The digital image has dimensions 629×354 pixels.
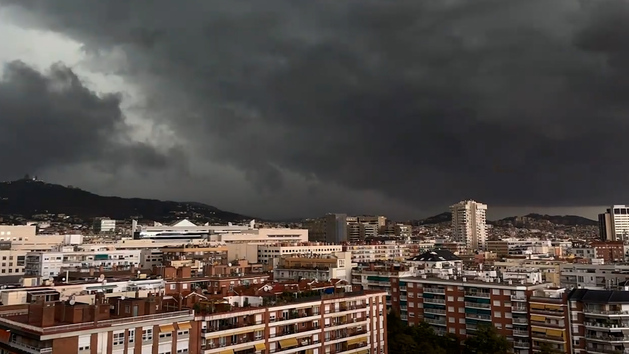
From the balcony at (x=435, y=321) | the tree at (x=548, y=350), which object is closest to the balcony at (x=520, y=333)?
the tree at (x=548, y=350)

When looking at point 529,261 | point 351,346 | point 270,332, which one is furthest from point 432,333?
point 529,261

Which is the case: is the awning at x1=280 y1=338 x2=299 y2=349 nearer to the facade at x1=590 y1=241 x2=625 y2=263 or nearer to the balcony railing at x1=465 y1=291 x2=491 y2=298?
the balcony railing at x1=465 y1=291 x2=491 y2=298

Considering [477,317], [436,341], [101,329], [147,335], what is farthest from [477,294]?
[101,329]

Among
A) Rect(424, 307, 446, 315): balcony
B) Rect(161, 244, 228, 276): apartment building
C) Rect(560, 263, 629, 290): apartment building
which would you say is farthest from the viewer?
Rect(161, 244, 228, 276): apartment building

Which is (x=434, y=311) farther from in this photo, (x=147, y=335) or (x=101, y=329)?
(x=101, y=329)

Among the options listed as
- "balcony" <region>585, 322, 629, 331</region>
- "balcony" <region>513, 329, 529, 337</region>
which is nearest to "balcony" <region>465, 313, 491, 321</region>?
"balcony" <region>513, 329, 529, 337</region>

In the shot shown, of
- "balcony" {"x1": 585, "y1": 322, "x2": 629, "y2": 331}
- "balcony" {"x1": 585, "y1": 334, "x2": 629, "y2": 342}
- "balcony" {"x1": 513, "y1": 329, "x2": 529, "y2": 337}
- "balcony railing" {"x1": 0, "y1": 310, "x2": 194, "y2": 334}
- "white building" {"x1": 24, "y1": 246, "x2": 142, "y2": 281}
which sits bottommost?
"balcony" {"x1": 513, "y1": 329, "x2": 529, "y2": 337}

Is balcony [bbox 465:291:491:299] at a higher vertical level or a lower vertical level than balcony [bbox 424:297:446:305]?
higher

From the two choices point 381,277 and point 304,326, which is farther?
point 381,277
